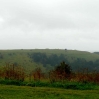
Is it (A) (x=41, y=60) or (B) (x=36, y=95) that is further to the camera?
(A) (x=41, y=60)

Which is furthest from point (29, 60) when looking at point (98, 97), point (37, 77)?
point (98, 97)

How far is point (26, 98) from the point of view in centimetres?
2208

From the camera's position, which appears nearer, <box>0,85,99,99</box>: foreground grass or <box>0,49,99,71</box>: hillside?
<box>0,85,99,99</box>: foreground grass

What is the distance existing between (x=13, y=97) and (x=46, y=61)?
495ft

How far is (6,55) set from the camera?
179 meters

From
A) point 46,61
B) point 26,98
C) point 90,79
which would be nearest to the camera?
point 26,98

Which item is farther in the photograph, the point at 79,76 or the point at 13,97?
the point at 79,76

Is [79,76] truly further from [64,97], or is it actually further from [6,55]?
[6,55]

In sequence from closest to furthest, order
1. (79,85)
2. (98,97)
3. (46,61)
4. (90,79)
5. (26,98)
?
1. (26,98)
2. (98,97)
3. (79,85)
4. (90,79)
5. (46,61)

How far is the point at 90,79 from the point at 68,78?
3.32 m

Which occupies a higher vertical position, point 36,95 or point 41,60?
point 36,95

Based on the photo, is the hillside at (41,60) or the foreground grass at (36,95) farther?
the hillside at (41,60)

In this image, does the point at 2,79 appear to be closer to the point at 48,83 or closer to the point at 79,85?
the point at 48,83

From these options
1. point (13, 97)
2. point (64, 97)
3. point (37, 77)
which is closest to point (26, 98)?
point (13, 97)
